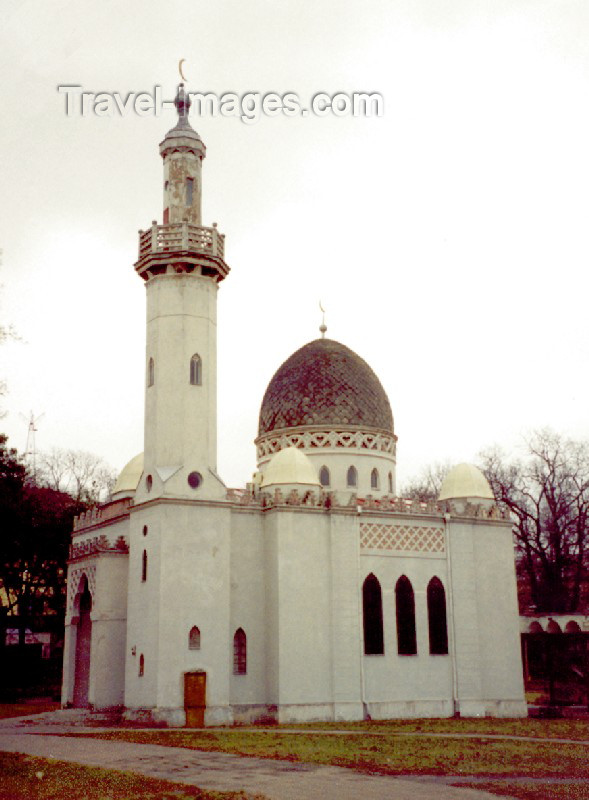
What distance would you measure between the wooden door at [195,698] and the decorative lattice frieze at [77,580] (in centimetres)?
585

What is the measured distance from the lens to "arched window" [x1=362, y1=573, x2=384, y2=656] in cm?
3212

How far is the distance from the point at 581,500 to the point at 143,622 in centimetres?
2590

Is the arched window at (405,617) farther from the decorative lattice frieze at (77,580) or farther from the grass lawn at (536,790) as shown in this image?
the grass lawn at (536,790)

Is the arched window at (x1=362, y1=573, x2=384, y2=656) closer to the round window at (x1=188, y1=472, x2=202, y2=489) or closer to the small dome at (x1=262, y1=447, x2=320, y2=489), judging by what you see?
the small dome at (x1=262, y1=447, x2=320, y2=489)

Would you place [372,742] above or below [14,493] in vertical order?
below

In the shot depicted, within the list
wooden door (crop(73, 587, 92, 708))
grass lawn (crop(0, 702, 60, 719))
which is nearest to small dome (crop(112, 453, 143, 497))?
wooden door (crop(73, 587, 92, 708))

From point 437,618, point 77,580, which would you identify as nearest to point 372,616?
point 437,618

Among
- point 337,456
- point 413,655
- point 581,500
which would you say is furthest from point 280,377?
point 581,500

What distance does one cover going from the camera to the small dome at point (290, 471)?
107 ft

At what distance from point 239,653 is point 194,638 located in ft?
7.51

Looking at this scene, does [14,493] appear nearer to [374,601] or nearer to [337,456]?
[337,456]

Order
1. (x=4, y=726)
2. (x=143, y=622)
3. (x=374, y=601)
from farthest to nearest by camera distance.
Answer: (x=374, y=601) → (x=143, y=622) → (x=4, y=726)

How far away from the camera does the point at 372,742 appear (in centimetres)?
2091

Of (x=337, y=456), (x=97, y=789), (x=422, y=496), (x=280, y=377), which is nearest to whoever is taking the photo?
(x=97, y=789)
